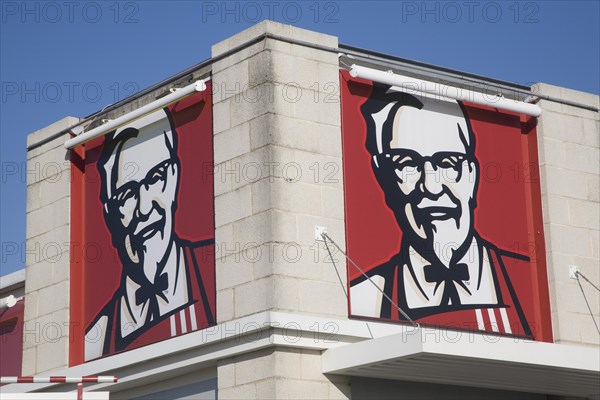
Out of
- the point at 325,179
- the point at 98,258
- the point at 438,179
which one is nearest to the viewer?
the point at 325,179

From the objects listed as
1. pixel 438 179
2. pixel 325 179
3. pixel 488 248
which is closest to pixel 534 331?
pixel 488 248

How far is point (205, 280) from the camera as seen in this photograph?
15.4 metres

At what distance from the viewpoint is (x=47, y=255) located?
1786 centimetres

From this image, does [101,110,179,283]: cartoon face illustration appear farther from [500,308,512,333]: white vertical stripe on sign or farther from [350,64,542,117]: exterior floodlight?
[500,308,512,333]: white vertical stripe on sign

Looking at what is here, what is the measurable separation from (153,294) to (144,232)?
85 cm

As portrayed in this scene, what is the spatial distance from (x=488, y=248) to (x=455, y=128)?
1.64 metres

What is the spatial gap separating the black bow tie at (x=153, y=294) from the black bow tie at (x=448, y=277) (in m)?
3.38

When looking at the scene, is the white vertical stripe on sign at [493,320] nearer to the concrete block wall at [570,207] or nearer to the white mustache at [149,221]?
the concrete block wall at [570,207]

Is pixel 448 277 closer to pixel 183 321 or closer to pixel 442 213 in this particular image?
pixel 442 213

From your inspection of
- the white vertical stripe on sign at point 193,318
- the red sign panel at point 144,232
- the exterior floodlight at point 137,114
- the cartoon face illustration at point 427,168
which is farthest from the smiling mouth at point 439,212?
the exterior floodlight at point 137,114

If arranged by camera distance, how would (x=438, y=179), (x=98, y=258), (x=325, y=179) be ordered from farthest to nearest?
(x=98, y=258), (x=438, y=179), (x=325, y=179)

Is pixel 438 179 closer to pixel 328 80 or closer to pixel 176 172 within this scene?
pixel 328 80

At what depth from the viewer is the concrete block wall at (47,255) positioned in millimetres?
17391

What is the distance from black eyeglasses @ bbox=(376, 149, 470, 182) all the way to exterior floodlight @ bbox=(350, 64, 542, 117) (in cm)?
77
